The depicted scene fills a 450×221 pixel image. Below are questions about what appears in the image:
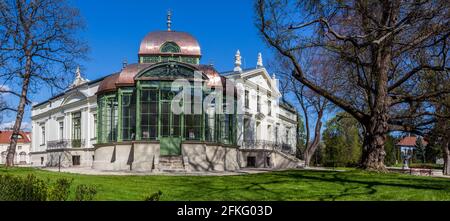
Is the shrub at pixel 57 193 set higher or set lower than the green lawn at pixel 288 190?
higher

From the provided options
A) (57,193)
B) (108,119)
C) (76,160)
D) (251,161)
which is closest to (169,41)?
(108,119)

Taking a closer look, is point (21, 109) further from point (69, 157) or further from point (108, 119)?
point (69, 157)

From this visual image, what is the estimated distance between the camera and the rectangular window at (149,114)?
27.2 meters

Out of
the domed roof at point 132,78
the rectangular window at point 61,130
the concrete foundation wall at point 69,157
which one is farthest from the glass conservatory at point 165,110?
the rectangular window at point 61,130

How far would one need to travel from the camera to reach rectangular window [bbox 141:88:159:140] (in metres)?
27.2

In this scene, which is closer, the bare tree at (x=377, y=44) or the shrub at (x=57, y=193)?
the shrub at (x=57, y=193)

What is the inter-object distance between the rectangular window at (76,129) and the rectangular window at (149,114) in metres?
17.6

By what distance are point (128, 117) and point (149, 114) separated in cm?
149

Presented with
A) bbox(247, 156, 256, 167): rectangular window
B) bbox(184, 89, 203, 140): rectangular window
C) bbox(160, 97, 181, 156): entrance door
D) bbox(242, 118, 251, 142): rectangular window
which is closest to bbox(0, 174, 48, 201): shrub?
bbox(160, 97, 181, 156): entrance door

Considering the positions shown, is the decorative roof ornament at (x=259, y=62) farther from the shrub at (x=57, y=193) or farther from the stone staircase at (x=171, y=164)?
the shrub at (x=57, y=193)

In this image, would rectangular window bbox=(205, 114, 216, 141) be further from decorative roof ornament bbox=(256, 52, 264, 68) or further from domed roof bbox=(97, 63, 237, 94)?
decorative roof ornament bbox=(256, 52, 264, 68)

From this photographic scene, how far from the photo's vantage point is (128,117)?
1097 inches
